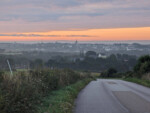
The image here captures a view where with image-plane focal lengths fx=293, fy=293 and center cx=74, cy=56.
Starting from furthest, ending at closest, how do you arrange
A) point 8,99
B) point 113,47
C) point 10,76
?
point 113,47 → point 10,76 → point 8,99

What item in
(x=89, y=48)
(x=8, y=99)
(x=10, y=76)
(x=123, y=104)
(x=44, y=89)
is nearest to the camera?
(x=8, y=99)

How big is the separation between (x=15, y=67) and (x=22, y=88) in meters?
4.85

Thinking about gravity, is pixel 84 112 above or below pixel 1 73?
below

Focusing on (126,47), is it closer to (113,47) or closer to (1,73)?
(113,47)

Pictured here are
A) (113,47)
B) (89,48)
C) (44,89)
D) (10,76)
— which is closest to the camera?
(10,76)

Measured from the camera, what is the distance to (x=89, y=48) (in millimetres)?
109812

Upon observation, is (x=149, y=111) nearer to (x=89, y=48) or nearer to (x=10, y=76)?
(x=10, y=76)

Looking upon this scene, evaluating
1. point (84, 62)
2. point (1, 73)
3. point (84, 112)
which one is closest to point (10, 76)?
point (1, 73)

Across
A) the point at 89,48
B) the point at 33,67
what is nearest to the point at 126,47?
the point at 89,48

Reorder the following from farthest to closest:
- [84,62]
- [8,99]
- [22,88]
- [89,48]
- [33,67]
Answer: [89,48] → [84,62] → [33,67] → [22,88] → [8,99]

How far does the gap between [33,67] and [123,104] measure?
19.3 feet

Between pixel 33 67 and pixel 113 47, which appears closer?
pixel 33 67

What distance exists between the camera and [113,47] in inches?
4860

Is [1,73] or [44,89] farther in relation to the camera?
[44,89]
